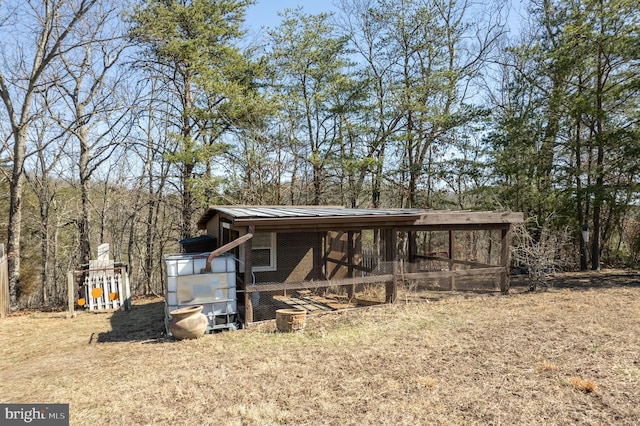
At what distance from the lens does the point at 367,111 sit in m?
16.4

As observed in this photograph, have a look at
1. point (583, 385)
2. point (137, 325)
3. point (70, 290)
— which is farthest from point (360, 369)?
point (70, 290)

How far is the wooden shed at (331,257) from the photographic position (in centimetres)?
737

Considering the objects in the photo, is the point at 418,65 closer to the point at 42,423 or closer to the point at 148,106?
the point at 148,106

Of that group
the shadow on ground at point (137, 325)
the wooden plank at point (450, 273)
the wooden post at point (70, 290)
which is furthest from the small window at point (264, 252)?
the wooden post at point (70, 290)

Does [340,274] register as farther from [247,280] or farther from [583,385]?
[583,385]

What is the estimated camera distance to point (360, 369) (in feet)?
16.3

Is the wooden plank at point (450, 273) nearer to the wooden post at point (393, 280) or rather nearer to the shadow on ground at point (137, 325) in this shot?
the wooden post at point (393, 280)

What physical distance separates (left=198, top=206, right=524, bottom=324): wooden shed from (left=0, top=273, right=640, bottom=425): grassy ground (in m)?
0.77

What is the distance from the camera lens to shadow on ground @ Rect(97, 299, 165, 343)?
280 inches

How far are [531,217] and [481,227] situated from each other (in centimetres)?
505

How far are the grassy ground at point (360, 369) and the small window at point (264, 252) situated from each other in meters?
2.54

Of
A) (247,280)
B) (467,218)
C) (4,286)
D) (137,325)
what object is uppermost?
(467,218)

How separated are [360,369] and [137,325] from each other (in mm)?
5378

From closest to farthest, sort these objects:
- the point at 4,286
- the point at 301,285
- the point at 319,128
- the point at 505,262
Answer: the point at 301,285 → the point at 505,262 → the point at 4,286 → the point at 319,128
